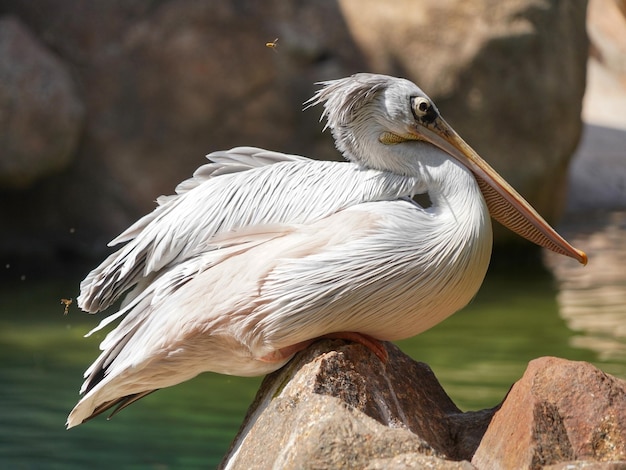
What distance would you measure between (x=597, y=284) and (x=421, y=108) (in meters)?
5.12

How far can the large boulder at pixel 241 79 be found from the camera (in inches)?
318

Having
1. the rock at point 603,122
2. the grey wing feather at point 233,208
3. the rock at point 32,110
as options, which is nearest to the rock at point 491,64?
the rock at point 32,110

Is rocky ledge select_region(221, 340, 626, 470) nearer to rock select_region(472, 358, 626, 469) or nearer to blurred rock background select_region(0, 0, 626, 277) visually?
rock select_region(472, 358, 626, 469)

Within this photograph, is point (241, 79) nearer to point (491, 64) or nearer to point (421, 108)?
point (491, 64)

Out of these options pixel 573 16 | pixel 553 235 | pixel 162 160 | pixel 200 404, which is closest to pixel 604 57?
pixel 573 16

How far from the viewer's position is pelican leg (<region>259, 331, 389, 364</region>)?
3.05 meters

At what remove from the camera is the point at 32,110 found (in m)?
7.79

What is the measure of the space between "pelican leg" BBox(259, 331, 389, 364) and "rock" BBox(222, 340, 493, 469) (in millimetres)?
20

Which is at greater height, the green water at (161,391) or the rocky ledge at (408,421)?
the rocky ledge at (408,421)

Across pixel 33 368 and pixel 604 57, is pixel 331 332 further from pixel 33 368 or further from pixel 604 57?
pixel 604 57

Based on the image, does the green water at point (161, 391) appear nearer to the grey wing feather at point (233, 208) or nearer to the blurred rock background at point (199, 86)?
the blurred rock background at point (199, 86)

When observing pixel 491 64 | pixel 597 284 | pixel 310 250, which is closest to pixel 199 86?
pixel 491 64

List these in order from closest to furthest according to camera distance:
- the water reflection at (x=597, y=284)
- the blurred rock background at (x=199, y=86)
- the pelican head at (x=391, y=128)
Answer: the pelican head at (x=391, y=128)
the water reflection at (x=597, y=284)
the blurred rock background at (x=199, y=86)

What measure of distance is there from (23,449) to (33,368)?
122 centimetres
